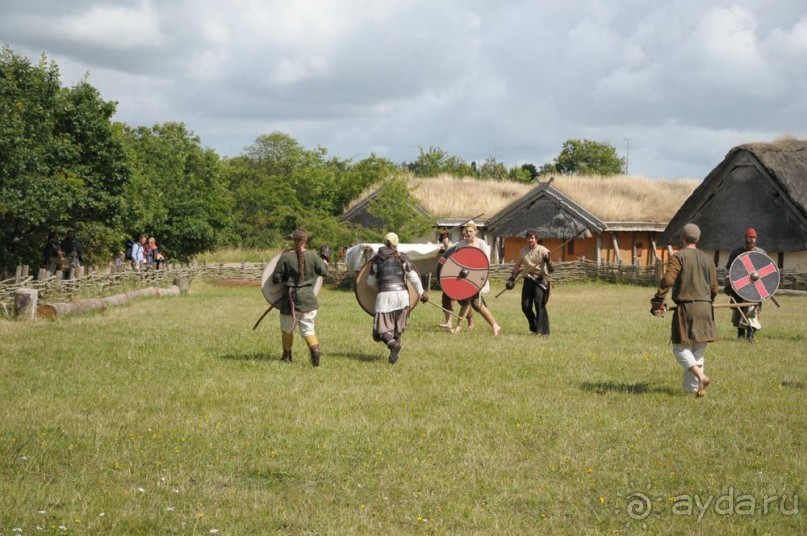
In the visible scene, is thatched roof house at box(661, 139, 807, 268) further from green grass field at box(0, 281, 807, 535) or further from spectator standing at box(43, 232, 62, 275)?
spectator standing at box(43, 232, 62, 275)

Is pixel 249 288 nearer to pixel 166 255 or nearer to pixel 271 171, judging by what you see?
pixel 166 255

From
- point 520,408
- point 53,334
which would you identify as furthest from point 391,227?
point 520,408

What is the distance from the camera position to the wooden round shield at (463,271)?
1559 cm

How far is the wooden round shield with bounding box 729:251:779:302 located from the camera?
537 inches

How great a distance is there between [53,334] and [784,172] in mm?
26935

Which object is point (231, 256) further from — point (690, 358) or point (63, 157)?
point (690, 358)

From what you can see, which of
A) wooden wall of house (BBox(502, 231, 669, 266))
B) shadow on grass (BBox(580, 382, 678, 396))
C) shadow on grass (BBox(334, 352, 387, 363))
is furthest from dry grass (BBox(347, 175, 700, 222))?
shadow on grass (BBox(580, 382, 678, 396))

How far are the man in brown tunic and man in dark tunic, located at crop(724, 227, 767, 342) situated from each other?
4497 millimetres

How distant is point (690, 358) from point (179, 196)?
38.7 metres

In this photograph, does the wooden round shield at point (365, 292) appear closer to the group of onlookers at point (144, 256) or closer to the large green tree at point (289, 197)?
the group of onlookers at point (144, 256)

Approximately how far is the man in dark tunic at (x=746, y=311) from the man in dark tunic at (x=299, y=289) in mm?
6331

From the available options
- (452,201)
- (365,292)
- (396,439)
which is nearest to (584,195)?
(452,201)

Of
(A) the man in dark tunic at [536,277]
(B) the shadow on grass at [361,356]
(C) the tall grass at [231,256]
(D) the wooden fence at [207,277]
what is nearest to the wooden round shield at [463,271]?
(A) the man in dark tunic at [536,277]

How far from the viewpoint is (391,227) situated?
37531 mm
